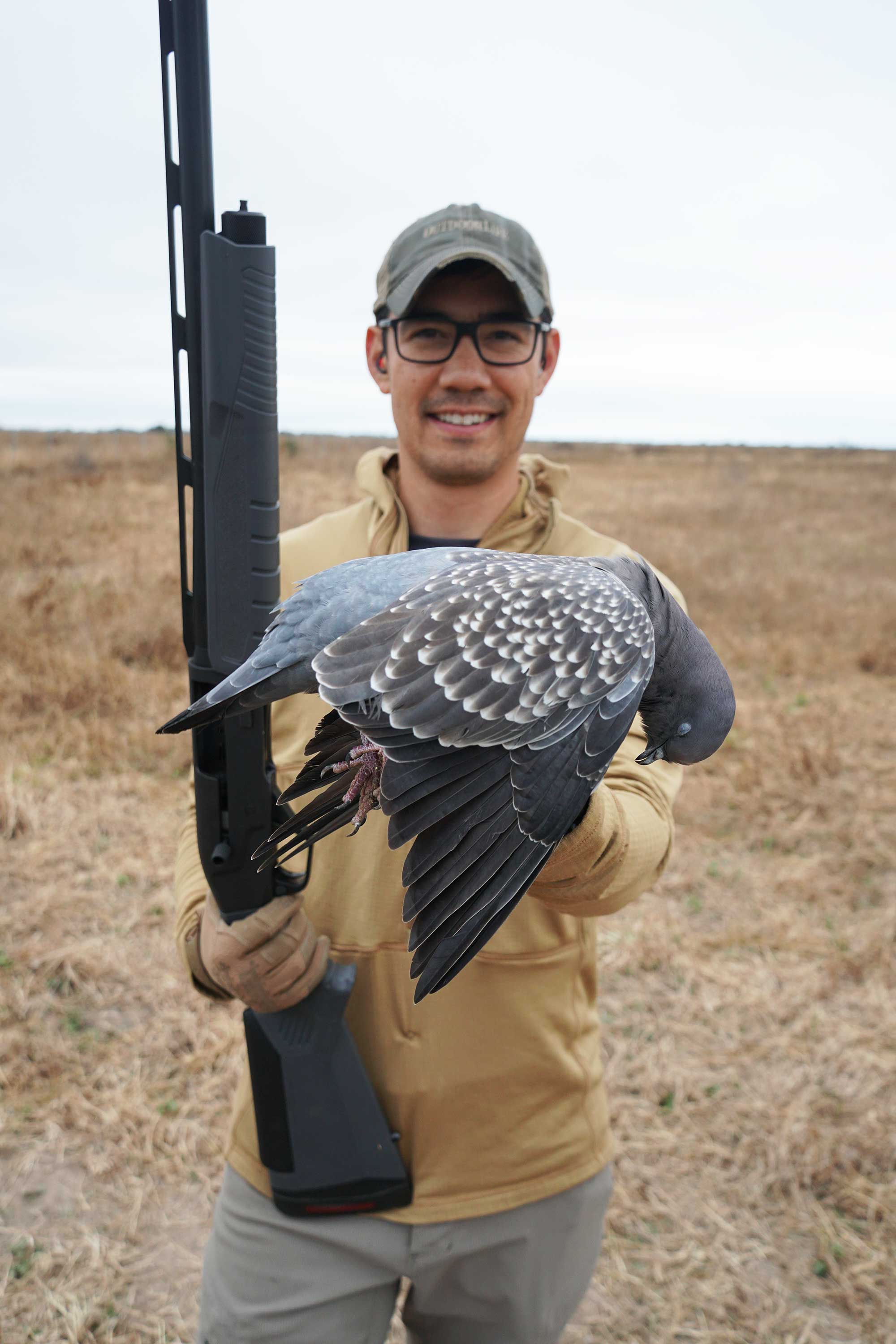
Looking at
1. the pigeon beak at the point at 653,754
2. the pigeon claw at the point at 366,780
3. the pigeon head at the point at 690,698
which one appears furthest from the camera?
the pigeon beak at the point at 653,754

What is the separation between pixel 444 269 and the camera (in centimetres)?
282

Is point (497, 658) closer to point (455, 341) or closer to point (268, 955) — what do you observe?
point (268, 955)

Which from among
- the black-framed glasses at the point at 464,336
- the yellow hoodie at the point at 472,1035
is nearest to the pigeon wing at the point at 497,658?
the yellow hoodie at the point at 472,1035

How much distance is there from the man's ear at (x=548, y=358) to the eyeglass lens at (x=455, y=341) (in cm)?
13

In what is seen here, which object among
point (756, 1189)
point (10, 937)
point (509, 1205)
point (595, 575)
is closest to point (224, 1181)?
point (509, 1205)

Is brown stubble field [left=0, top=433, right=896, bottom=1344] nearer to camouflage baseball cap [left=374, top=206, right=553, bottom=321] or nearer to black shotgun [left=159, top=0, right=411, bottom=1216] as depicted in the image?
black shotgun [left=159, top=0, right=411, bottom=1216]

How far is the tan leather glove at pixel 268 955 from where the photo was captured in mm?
2355

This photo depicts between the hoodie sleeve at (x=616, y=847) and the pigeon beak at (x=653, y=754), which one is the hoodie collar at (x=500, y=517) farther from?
the pigeon beak at (x=653, y=754)

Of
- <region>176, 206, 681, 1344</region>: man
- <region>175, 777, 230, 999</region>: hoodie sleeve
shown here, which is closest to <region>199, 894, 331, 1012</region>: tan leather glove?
<region>176, 206, 681, 1344</region>: man

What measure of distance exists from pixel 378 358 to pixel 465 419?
52 centimetres

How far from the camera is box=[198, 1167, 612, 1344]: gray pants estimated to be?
2.52 meters

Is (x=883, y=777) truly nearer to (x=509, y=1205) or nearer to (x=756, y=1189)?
(x=756, y=1189)

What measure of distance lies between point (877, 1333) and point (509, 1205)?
198cm

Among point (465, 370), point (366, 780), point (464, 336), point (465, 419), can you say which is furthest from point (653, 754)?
point (464, 336)
